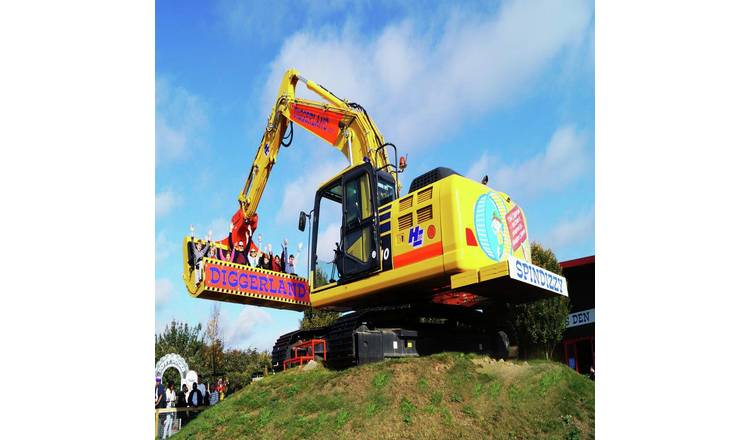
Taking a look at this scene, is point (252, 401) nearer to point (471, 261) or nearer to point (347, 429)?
point (347, 429)

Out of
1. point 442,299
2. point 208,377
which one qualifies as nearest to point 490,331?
point 442,299

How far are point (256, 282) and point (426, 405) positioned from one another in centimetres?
904

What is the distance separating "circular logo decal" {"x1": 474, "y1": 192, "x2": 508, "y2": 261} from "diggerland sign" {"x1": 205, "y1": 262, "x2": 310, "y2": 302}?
311 inches

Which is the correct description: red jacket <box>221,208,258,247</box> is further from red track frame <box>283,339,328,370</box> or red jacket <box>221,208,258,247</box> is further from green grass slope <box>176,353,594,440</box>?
green grass slope <box>176,353,594,440</box>

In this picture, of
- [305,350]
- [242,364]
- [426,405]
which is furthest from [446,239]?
[242,364]

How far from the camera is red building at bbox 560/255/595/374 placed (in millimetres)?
22000

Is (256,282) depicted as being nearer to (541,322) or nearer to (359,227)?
(359,227)

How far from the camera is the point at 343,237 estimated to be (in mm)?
11008

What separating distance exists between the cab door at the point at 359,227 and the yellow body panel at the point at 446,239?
207mm

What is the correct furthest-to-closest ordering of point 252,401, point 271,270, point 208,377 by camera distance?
point 208,377
point 271,270
point 252,401

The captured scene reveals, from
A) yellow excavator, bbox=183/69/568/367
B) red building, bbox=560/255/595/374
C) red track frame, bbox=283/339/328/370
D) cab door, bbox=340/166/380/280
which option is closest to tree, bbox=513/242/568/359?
red building, bbox=560/255/595/374

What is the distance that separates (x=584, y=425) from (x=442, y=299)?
13.3ft

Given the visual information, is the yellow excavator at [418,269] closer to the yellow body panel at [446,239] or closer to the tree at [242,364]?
the yellow body panel at [446,239]

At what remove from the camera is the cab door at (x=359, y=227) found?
10.3 m
